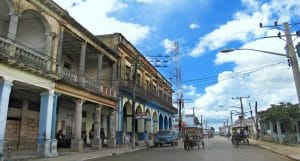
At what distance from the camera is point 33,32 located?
2109cm

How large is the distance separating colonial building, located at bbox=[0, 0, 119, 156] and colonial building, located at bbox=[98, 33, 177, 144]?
13.7ft

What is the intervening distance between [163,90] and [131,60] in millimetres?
18845

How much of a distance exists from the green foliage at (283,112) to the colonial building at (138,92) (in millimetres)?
14293

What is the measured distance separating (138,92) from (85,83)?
1156 cm

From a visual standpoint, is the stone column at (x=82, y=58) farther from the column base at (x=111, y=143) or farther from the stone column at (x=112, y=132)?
the column base at (x=111, y=143)

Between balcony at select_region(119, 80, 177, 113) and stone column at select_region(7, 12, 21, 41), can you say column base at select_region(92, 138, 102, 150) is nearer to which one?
balcony at select_region(119, 80, 177, 113)

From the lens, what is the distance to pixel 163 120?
51.2 meters

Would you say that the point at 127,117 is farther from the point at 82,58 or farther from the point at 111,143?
the point at 82,58

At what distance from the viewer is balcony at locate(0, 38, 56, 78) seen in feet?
51.8

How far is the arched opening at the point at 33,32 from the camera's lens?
2006 cm

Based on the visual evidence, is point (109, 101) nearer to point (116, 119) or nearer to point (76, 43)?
point (116, 119)

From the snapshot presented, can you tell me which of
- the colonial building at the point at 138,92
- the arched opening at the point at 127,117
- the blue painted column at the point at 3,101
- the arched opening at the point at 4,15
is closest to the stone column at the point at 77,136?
the arched opening at the point at 4,15

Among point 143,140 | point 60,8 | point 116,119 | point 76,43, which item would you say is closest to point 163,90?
point 143,140

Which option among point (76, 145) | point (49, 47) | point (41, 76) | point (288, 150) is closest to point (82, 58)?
point (49, 47)
